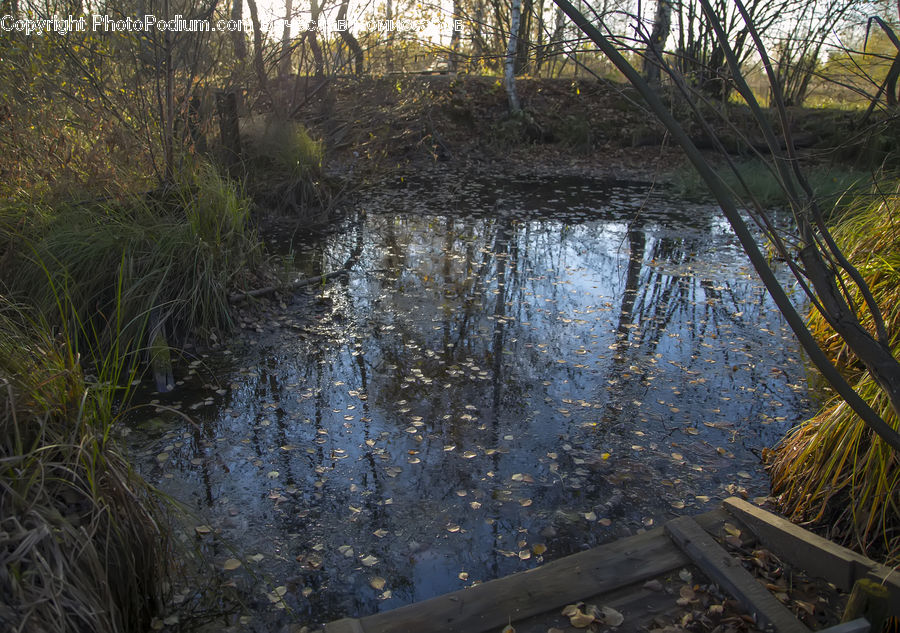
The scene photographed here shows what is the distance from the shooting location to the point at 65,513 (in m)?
2.46

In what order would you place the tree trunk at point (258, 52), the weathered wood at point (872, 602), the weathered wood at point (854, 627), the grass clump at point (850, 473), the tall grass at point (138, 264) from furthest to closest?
1. the tree trunk at point (258, 52)
2. the tall grass at point (138, 264)
3. the grass clump at point (850, 473)
4. the weathered wood at point (872, 602)
5. the weathered wood at point (854, 627)

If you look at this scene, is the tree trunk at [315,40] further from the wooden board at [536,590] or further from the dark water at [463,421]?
the wooden board at [536,590]

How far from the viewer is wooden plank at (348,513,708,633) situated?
2674mm

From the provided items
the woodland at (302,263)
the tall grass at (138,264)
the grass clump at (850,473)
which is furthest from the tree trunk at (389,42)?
the grass clump at (850,473)

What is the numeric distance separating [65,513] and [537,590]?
6.09 ft

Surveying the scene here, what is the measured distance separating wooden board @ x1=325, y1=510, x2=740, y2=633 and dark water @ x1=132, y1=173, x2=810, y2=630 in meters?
0.38

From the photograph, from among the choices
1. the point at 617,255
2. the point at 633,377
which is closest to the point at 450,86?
the point at 617,255

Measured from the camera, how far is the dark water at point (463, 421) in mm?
3432

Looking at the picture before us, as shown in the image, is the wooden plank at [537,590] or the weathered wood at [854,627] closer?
the weathered wood at [854,627]

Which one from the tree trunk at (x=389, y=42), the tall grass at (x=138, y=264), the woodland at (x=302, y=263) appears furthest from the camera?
the tree trunk at (x=389, y=42)

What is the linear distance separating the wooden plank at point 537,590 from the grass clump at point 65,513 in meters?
0.92

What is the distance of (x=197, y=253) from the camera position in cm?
591

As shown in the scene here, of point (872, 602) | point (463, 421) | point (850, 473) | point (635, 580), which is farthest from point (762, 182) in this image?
point (872, 602)

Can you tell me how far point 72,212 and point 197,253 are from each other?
1.14 metres
